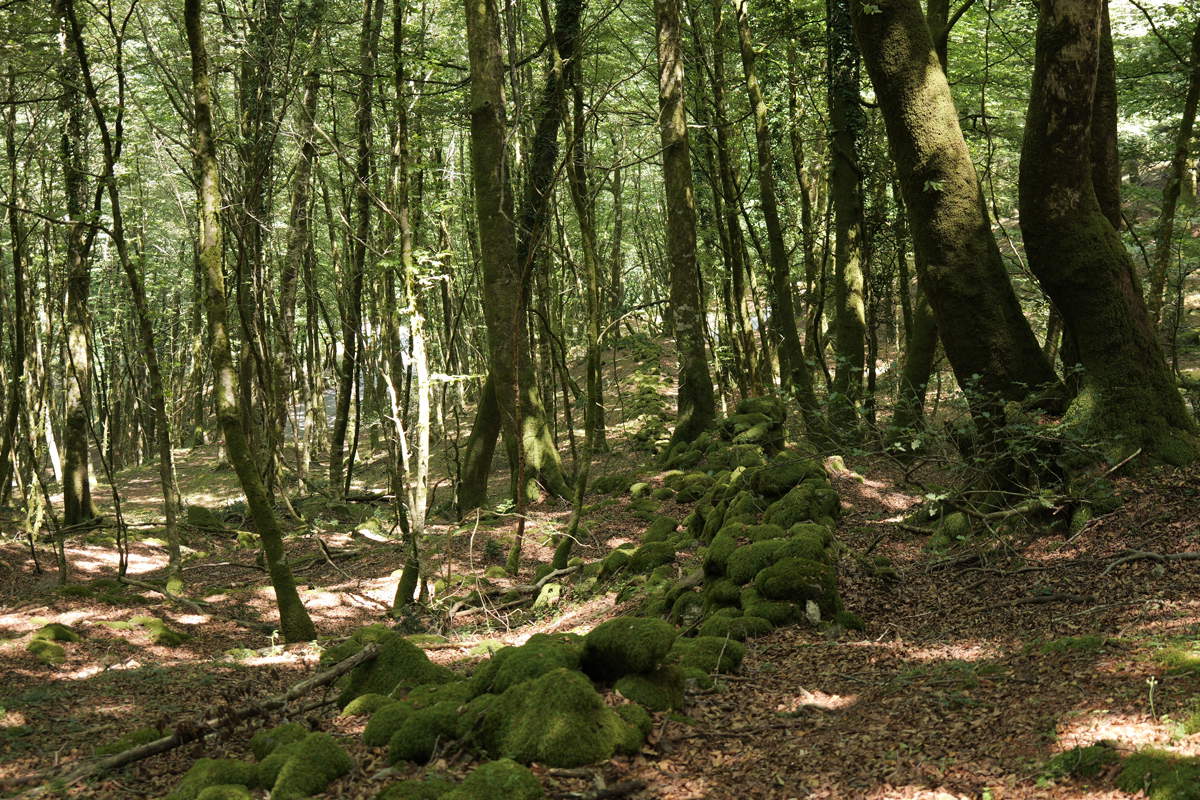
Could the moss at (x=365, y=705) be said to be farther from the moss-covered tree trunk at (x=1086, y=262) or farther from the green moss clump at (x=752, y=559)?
the moss-covered tree trunk at (x=1086, y=262)

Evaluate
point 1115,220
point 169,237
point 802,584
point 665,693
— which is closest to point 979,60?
point 1115,220

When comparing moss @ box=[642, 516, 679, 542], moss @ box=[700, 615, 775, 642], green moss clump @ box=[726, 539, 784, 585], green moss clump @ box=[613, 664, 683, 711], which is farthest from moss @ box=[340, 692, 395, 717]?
moss @ box=[642, 516, 679, 542]

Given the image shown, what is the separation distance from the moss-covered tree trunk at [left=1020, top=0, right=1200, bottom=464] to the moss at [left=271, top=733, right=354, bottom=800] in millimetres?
5368

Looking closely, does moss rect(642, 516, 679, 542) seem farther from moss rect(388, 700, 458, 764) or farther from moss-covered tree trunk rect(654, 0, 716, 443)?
moss rect(388, 700, 458, 764)

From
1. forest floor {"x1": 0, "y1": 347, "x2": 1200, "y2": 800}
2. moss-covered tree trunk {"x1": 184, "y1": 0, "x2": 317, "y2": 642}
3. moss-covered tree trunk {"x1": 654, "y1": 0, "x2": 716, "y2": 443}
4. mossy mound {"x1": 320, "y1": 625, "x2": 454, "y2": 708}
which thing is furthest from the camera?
moss-covered tree trunk {"x1": 654, "y1": 0, "x2": 716, "y2": 443}

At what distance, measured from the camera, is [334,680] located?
5.58m

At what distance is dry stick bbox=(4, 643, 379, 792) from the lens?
440 cm

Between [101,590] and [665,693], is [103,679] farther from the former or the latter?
[665,693]

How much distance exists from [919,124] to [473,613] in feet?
19.7

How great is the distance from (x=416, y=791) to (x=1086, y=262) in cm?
565

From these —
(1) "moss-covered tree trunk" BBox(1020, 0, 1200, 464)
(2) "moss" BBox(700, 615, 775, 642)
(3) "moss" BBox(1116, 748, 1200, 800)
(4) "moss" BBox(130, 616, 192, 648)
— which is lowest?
(4) "moss" BBox(130, 616, 192, 648)

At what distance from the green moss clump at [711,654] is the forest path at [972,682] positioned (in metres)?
0.10

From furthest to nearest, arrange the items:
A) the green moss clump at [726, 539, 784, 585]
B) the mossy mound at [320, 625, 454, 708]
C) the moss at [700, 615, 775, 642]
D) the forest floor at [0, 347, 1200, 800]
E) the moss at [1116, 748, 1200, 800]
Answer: the green moss clump at [726, 539, 784, 585]
the moss at [700, 615, 775, 642]
the mossy mound at [320, 625, 454, 708]
the forest floor at [0, 347, 1200, 800]
the moss at [1116, 748, 1200, 800]

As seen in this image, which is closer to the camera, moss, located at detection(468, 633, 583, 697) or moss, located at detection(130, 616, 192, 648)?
moss, located at detection(468, 633, 583, 697)
